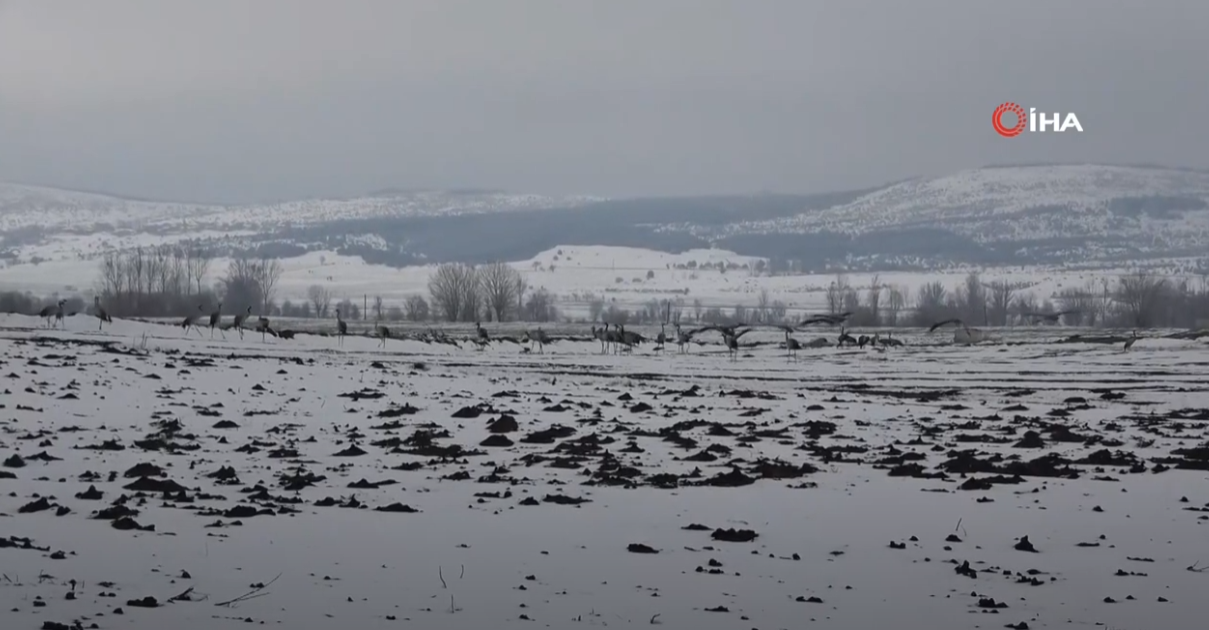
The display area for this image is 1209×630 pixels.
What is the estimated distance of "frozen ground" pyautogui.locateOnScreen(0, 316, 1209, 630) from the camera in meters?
10.3

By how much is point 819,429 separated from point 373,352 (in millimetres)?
35536

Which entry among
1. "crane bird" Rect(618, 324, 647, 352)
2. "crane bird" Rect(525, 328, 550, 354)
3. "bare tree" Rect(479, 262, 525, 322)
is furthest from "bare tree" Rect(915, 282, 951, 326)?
"crane bird" Rect(525, 328, 550, 354)

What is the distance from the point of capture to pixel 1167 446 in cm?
2109

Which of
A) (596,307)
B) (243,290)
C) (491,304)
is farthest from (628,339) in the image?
(596,307)

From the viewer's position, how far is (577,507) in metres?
14.7

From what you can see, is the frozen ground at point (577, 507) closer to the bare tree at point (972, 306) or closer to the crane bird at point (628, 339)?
the crane bird at point (628, 339)

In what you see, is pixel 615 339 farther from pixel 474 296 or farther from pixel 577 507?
pixel 474 296

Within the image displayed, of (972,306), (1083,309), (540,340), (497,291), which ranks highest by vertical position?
(497,291)

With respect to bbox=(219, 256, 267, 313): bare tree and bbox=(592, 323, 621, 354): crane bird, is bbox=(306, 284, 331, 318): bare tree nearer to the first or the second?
bbox=(219, 256, 267, 313): bare tree

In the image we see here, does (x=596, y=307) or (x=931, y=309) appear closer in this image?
(x=931, y=309)

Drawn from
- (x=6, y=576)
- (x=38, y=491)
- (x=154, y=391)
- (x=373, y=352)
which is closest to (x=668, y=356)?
(x=373, y=352)

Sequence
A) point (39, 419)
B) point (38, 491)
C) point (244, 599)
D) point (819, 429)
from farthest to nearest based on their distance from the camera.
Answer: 1. point (819, 429)
2. point (39, 419)
3. point (38, 491)
4. point (244, 599)

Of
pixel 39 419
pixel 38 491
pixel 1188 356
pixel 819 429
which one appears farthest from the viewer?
pixel 1188 356

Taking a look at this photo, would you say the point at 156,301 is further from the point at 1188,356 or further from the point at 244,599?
the point at 244,599
